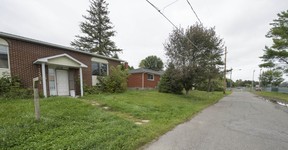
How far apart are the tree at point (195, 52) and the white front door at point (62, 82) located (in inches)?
369

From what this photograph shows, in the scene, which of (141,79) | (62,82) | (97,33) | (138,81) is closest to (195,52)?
(141,79)

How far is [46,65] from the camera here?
31.4ft

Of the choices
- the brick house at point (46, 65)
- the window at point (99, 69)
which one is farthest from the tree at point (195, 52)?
the brick house at point (46, 65)

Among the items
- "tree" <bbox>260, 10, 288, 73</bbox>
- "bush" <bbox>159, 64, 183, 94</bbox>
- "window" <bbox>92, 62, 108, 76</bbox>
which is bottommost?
"bush" <bbox>159, 64, 183, 94</bbox>

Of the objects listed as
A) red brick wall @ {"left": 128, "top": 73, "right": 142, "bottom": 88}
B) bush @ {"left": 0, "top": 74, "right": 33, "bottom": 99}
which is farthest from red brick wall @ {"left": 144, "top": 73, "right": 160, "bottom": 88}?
bush @ {"left": 0, "top": 74, "right": 33, "bottom": 99}

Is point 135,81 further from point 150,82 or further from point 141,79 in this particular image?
point 150,82

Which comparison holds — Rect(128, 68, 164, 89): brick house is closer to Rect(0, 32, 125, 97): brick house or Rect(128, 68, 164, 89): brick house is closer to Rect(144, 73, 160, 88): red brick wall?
Rect(144, 73, 160, 88): red brick wall

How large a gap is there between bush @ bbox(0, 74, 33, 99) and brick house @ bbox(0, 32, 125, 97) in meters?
0.34

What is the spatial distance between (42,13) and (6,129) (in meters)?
10.9

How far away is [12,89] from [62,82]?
313 centimetres

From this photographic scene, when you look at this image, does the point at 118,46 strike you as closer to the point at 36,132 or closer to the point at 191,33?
the point at 191,33

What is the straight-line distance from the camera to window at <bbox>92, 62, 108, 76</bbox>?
13.1 meters

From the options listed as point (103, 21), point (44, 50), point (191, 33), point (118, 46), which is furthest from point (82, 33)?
point (191, 33)

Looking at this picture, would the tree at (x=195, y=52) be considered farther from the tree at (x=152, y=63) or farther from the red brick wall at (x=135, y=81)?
the tree at (x=152, y=63)
